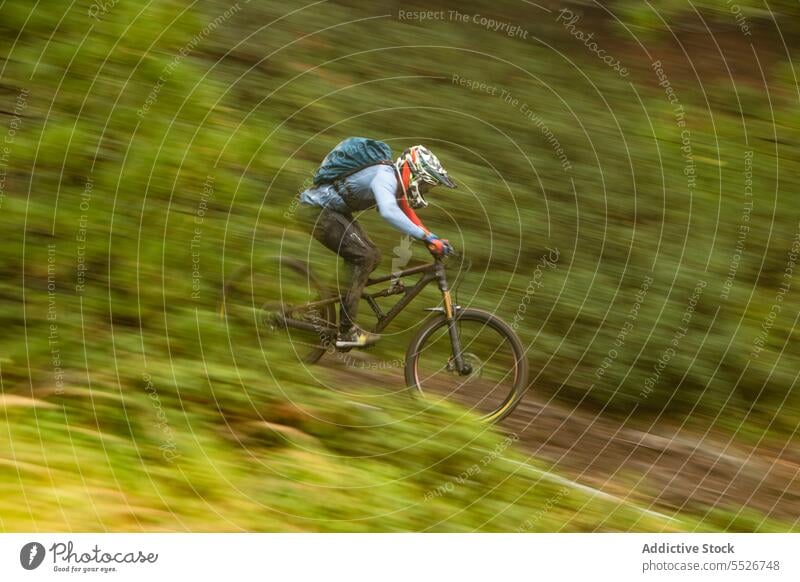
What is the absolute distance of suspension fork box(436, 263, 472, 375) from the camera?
6.39 m

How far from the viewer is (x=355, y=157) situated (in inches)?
231

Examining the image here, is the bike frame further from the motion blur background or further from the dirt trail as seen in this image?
the dirt trail

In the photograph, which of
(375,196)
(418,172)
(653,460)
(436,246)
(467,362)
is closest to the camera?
(375,196)

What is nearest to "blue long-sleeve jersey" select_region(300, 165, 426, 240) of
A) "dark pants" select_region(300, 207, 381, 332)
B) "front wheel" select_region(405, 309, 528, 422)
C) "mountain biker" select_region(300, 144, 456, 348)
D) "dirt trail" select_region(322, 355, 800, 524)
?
"mountain biker" select_region(300, 144, 456, 348)

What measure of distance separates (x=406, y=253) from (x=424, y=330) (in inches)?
22.1

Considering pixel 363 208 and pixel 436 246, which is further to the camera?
pixel 436 246

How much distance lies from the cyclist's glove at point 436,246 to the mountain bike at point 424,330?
0.22 m

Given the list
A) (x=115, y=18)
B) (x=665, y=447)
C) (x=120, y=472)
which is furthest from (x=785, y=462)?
(x=115, y=18)

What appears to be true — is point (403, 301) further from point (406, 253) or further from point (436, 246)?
point (436, 246)

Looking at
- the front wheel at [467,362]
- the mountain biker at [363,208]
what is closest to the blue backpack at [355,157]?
the mountain biker at [363,208]

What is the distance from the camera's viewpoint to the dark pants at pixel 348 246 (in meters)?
6.14

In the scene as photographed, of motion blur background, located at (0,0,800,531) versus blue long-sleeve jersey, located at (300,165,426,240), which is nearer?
motion blur background, located at (0,0,800,531)

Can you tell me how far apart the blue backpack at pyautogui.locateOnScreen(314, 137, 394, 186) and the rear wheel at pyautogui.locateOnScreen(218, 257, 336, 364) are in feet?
2.69

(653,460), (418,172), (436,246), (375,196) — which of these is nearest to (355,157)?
(375,196)
